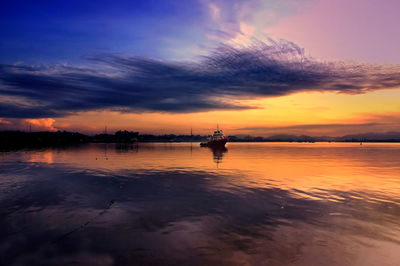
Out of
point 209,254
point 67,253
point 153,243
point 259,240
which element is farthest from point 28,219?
point 259,240

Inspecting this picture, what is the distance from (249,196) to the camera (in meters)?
20.5

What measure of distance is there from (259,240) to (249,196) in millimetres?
9282

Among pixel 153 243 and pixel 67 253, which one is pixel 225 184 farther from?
pixel 67 253

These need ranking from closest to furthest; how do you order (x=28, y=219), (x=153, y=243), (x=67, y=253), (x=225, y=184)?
1. (x=67, y=253)
2. (x=153, y=243)
3. (x=28, y=219)
4. (x=225, y=184)

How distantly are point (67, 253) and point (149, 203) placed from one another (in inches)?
331

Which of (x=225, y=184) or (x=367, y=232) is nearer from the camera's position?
(x=367, y=232)

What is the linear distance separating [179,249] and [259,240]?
3.84 metres

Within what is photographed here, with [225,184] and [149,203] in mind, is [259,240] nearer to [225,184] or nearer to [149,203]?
[149,203]

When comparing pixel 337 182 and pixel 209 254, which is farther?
pixel 337 182

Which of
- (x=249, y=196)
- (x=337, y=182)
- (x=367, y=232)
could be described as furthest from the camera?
(x=337, y=182)

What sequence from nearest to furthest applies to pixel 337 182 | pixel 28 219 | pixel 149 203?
pixel 28 219 → pixel 149 203 → pixel 337 182

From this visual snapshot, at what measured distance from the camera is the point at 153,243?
10945 mm

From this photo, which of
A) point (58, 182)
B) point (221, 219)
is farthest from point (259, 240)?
point (58, 182)

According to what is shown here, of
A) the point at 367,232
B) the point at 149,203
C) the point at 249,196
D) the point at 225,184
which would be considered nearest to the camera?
the point at 367,232
